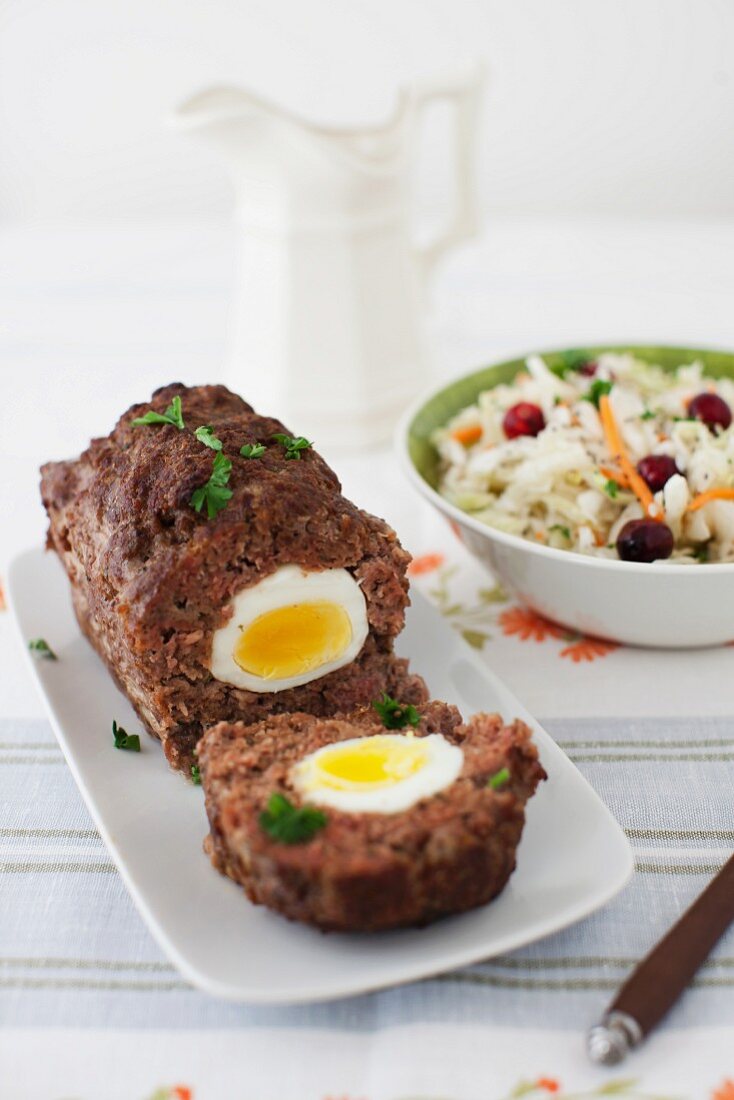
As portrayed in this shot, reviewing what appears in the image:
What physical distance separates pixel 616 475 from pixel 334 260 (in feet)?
5.55

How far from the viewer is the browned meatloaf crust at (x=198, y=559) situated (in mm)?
2914

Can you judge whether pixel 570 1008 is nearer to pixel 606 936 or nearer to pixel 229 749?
pixel 606 936

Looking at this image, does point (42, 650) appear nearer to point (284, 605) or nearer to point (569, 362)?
point (284, 605)

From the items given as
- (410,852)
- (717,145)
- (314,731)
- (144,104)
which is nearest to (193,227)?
(144,104)

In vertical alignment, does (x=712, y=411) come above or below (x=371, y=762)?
above

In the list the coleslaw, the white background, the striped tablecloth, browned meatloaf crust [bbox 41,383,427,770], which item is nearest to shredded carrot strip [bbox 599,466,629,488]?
the coleslaw

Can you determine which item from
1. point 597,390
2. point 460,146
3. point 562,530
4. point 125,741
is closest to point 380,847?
point 125,741

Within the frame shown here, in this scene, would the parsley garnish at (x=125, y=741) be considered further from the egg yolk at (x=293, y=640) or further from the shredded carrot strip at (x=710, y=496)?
the shredded carrot strip at (x=710, y=496)

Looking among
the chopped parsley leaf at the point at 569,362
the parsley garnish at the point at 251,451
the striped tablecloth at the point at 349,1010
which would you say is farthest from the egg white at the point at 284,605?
the chopped parsley leaf at the point at 569,362

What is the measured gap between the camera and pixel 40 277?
6801 millimetres

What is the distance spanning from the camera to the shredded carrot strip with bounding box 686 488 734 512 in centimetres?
365

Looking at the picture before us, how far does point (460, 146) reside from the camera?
513 centimetres

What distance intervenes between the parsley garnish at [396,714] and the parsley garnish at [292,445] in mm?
732

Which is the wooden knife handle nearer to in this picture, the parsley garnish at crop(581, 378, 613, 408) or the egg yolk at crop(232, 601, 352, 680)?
the egg yolk at crop(232, 601, 352, 680)
